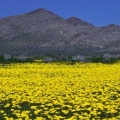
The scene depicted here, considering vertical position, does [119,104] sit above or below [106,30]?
below

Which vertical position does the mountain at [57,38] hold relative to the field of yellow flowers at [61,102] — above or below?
above

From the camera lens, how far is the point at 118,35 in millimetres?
181500

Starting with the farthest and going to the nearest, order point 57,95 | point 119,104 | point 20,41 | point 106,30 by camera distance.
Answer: point 106,30 < point 20,41 < point 57,95 < point 119,104

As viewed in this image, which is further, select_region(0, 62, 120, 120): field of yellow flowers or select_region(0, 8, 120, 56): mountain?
select_region(0, 8, 120, 56): mountain

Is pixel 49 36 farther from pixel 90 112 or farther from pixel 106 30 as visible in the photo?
pixel 90 112

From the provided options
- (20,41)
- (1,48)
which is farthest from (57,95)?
(20,41)

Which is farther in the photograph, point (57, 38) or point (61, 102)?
point (57, 38)

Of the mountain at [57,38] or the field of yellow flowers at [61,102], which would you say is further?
the mountain at [57,38]

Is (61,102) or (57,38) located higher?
(57,38)

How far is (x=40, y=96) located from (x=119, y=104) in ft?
11.5

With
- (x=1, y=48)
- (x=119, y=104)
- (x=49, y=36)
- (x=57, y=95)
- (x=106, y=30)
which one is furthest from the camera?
(x=106, y=30)

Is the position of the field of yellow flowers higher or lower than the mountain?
lower

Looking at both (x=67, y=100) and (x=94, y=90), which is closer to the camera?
(x=67, y=100)

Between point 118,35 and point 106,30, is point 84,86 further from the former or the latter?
point 106,30
